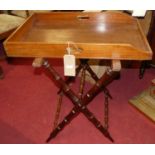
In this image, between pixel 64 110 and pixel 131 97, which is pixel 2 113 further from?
pixel 131 97

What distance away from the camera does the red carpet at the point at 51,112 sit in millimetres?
1361

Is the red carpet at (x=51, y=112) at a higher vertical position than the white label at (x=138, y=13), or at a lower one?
lower

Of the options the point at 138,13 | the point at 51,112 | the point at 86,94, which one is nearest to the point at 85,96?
the point at 86,94

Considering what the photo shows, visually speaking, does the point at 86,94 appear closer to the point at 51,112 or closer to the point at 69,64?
the point at 69,64

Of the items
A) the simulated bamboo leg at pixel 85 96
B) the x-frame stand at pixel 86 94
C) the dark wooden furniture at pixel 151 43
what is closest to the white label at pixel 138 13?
the dark wooden furniture at pixel 151 43

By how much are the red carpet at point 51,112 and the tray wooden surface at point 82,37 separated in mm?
672

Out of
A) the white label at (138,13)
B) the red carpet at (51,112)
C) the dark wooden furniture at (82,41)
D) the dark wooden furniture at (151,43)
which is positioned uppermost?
the dark wooden furniture at (82,41)

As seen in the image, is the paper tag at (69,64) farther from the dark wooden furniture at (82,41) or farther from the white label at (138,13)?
the white label at (138,13)

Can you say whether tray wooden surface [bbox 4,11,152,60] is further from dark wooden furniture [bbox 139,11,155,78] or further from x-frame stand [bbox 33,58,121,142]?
dark wooden furniture [bbox 139,11,155,78]

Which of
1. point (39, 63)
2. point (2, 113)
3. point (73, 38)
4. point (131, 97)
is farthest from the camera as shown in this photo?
point (131, 97)

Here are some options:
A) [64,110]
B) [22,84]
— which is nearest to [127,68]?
[64,110]

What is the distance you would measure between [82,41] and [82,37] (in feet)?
0.16
